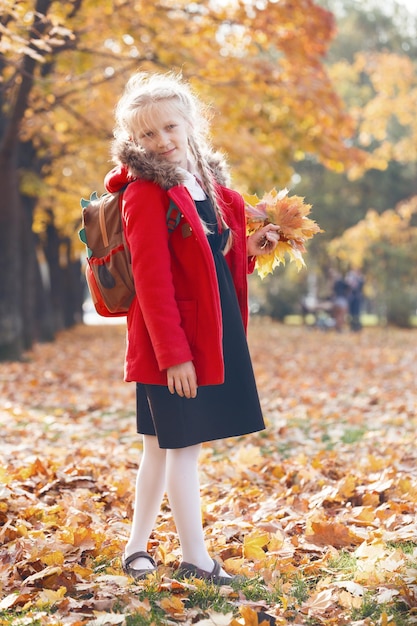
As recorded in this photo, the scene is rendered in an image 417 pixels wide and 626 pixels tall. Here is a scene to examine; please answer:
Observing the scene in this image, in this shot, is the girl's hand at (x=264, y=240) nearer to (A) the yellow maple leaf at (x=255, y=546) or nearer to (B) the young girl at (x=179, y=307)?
(B) the young girl at (x=179, y=307)

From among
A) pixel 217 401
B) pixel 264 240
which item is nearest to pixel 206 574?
pixel 217 401

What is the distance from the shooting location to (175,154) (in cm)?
331

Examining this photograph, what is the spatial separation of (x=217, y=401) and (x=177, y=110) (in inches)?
46.0

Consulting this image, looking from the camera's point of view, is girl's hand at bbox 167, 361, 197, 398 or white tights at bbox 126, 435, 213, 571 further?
white tights at bbox 126, 435, 213, 571

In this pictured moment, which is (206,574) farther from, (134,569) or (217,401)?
(217,401)

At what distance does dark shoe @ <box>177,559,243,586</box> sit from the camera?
10.9 feet

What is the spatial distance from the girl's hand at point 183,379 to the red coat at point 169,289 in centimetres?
4

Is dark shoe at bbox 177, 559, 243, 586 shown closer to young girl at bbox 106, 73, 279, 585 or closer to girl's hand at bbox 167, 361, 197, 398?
young girl at bbox 106, 73, 279, 585

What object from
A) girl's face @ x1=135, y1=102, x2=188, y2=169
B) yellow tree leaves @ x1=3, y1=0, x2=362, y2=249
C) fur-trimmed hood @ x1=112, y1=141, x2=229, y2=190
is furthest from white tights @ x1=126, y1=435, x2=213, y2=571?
yellow tree leaves @ x1=3, y1=0, x2=362, y2=249

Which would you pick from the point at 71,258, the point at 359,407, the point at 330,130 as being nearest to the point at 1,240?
the point at 330,130

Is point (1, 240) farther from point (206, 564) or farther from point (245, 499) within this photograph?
point (206, 564)

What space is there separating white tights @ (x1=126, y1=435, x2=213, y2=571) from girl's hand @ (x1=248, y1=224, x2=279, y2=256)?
0.94 metres

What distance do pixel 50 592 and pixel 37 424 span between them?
467cm

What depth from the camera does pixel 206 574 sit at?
10.9ft
